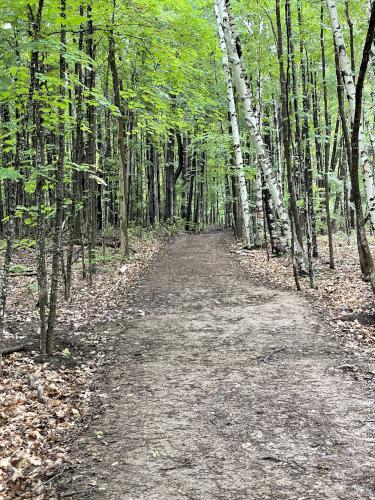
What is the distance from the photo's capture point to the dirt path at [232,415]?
133 inches

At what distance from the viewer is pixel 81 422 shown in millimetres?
4676

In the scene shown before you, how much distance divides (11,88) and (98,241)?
44.8 ft

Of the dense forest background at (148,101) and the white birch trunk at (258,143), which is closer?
the dense forest background at (148,101)

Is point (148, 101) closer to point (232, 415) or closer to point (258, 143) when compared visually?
point (258, 143)

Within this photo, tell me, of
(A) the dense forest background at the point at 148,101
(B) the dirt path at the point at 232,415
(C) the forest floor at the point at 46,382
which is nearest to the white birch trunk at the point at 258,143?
(A) the dense forest background at the point at 148,101

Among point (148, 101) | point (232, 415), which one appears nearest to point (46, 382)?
point (232, 415)

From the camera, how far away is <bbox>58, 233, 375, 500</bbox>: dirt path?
11.1 feet

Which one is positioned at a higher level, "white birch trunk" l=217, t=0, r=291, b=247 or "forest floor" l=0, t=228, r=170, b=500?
"white birch trunk" l=217, t=0, r=291, b=247

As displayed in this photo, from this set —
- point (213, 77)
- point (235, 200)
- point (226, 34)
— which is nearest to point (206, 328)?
point (226, 34)

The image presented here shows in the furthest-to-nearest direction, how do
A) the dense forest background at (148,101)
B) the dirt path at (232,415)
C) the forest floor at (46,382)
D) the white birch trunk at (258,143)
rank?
the white birch trunk at (258,143)
the dense forest background at (148,101)
the forest floor at (46,382)
the dirt path at (232,415)

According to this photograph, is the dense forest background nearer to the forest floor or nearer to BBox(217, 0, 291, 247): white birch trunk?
BBox(217, 0, 291, 247): white birch trunk

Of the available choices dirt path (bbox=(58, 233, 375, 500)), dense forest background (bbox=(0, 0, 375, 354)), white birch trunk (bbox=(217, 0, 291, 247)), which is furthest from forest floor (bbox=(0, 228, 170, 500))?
white birch trunk (bbox=(217, 0, 291, 247))

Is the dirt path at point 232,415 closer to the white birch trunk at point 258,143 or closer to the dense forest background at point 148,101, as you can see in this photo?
the dense forest background at point 148,101

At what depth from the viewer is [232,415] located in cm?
452
